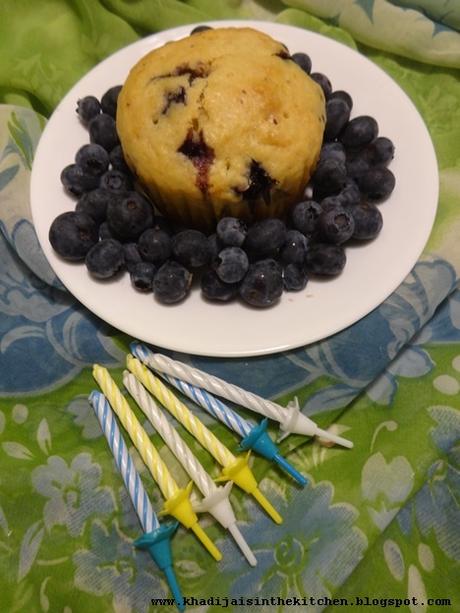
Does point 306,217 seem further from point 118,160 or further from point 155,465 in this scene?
point 155,465

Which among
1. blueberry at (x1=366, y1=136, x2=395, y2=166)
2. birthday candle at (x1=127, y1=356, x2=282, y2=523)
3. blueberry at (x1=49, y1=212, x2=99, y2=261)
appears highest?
blueberry at (x1=366, y1=136, x2=395, y2=166)

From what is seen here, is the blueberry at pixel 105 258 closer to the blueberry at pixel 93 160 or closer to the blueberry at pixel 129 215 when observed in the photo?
the blueberry at pixel 129 215

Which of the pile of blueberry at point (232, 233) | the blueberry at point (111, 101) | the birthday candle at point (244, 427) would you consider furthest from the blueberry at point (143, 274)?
the blueberry at point (111, 101)

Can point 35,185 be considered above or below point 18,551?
above

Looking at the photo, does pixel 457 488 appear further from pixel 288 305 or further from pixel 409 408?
pixel 288 305

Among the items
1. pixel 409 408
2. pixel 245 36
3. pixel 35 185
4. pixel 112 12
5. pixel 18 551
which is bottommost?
pixel 18 551

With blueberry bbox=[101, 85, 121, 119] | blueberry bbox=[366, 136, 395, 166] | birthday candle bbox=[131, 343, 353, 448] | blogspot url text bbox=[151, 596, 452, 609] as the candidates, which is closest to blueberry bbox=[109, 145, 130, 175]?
blueberry bbox=[101, 85, 121, 119]

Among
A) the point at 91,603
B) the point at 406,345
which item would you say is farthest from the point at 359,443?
the point at 91,603

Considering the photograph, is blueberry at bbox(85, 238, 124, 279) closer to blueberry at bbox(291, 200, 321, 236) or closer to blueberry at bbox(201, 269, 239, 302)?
blueberry at bbox(201, 269, 239, 302)
